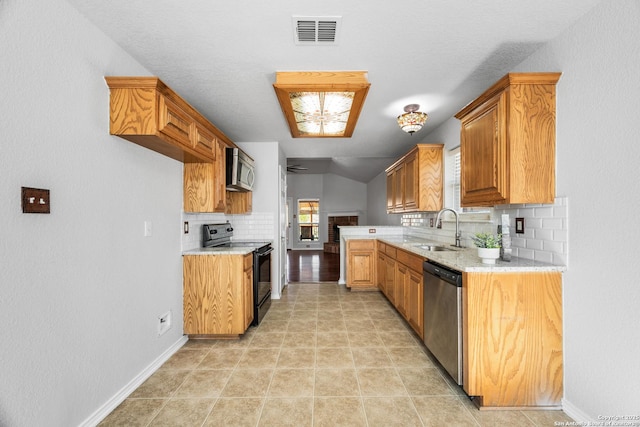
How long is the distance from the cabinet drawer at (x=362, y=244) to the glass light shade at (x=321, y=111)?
1787 mm

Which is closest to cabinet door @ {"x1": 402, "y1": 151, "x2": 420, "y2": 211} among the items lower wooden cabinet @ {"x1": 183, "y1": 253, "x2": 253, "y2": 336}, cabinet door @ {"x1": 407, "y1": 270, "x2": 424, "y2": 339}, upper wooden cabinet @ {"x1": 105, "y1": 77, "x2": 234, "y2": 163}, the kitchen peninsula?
cabinet door @ {"x1": 407, "y1": 270, "x2": 424, "y2": 339}

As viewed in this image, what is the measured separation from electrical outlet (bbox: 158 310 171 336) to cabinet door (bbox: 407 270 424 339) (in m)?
2.27

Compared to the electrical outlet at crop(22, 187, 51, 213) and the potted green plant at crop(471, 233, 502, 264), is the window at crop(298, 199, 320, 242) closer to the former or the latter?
the potted green plant at crop(471, 233, 502, 264)

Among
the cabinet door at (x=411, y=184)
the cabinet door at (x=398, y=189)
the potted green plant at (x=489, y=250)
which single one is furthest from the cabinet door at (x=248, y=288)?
the cabinet door at (x=398, y=189)

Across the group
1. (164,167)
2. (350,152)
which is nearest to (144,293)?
(164,167)

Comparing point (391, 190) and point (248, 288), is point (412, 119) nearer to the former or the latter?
point (391, 190)

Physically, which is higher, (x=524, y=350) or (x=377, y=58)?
(x=377, y=58)

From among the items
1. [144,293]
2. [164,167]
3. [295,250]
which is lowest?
[295,250]

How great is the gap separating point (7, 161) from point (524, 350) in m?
2.89

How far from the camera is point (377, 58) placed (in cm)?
204

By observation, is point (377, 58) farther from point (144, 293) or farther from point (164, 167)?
point (144, 293)

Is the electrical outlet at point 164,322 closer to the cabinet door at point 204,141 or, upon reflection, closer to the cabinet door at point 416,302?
the cabinet door at point 204,141

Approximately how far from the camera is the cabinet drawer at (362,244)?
4.51 meters

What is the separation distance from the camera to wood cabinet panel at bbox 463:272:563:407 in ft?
5.67
